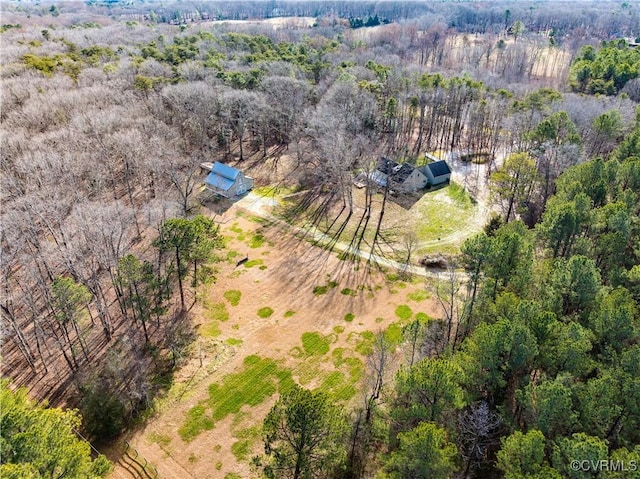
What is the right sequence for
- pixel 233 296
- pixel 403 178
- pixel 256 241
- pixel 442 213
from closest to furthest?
pixel 233 296 < pixel 256 241 < pixel 442 213 < pixel 403 178

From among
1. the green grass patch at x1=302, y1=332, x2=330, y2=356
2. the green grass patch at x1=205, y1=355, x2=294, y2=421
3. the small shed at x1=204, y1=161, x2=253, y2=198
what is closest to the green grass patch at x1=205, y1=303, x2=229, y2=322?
the green grass patch at x1=205, y1=355, x2=294, y2=421

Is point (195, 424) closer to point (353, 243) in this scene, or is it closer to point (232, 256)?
point (232, 256)

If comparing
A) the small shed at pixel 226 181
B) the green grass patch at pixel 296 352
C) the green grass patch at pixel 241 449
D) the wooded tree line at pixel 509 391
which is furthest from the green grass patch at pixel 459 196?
the green grass patch at pixel 241 449

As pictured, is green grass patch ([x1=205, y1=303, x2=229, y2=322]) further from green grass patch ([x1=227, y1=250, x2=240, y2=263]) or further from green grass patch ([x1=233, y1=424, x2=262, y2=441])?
green grass patch ([x1=233, y1=424, x2=262, y2=441])

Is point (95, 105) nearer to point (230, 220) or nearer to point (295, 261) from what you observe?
point (230, 220)

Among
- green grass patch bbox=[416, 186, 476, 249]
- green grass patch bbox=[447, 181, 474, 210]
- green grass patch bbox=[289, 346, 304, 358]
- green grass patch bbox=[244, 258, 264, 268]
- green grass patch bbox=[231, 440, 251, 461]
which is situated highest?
green grass patch bbox=[447, 181, 474, 210]

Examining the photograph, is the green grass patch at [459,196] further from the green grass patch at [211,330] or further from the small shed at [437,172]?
the green grass patch at [211,330]

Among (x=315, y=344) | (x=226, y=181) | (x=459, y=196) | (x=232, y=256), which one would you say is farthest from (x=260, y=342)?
(x=459, y=196)
